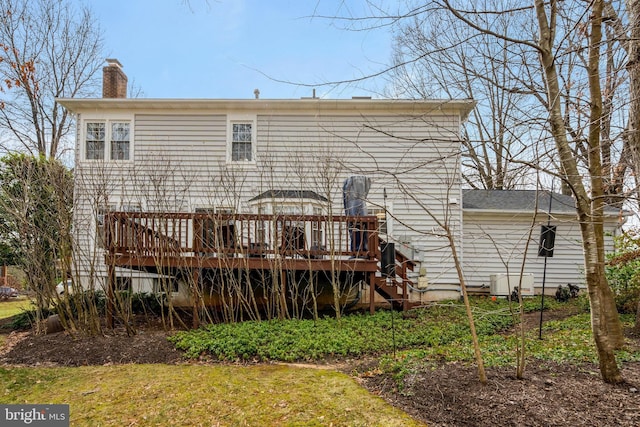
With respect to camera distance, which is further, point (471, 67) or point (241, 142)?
point (241, 142)

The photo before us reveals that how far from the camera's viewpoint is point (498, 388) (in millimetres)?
3484

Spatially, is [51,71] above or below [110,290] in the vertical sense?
above

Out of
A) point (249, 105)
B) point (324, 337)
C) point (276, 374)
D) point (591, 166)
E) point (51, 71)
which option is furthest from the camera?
point (51, 71)

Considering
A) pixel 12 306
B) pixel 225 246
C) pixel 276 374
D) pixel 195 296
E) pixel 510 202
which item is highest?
pixel 510 202

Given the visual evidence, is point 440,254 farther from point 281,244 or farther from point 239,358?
point 239,358

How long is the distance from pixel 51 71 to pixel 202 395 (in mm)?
18209

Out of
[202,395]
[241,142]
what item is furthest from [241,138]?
[202,395]

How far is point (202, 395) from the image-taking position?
4027 millimetres

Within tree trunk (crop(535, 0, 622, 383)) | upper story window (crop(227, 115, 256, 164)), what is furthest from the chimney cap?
tree trunk (crop(535, 0, 622, 383))

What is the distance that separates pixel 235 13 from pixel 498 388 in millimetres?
4476

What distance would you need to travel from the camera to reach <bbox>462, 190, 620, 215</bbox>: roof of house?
10.6 meters

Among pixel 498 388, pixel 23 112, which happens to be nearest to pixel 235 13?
pixel 498 388

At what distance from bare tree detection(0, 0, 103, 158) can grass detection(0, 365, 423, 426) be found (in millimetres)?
13991

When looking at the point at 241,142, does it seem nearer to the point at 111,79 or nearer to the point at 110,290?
the point at 111,79
